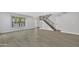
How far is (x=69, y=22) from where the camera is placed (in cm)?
238

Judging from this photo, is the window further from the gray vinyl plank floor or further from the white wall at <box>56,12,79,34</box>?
the white wall at <box>56,12,79,34</box>

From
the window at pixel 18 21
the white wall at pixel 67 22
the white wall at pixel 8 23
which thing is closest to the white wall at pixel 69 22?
the white wall at pixel 67 22

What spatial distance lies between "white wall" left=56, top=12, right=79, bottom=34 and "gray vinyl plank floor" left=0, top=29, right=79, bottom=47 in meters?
0.09

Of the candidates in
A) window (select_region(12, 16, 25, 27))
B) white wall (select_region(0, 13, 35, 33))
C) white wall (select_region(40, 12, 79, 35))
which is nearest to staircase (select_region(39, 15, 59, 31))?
white wall (select_region(40, 12, 79, 35))

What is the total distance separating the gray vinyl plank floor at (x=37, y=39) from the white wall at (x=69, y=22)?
0.29 feet

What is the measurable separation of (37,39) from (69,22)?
642 millimetres

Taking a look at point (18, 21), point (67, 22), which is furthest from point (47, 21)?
point (18, 21)

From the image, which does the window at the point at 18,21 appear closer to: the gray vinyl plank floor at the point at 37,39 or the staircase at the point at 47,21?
the gray vinyl plank floor at the point at 37,39

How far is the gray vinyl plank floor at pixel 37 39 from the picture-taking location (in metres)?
2.36

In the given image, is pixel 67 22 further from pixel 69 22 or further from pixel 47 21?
pixel 47 21

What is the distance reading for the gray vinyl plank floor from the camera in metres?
2.36

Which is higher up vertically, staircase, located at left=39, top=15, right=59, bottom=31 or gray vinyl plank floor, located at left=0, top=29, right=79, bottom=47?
staircase, located at left=39, top=15, right=59, bottom=31
